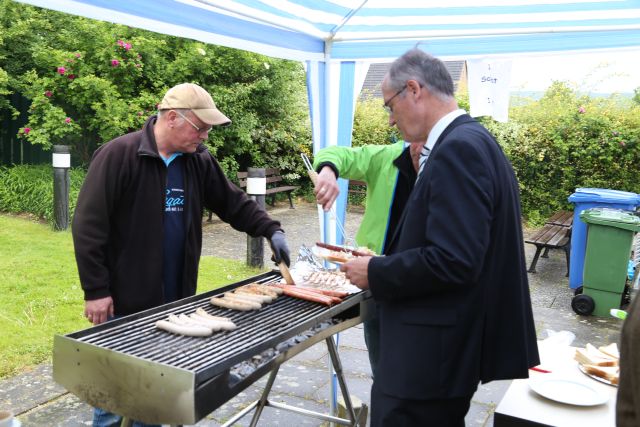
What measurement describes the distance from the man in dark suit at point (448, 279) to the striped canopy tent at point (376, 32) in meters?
1.73

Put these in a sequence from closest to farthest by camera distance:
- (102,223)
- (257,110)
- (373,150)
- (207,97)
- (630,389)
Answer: (630,389)
(102,223)
(207,97)
(373,150)
(257,110)

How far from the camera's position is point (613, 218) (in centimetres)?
652

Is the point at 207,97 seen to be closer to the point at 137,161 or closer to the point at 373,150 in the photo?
the point at 137,161

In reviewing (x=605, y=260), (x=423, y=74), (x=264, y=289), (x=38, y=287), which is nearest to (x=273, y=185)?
(x=38, y=287)

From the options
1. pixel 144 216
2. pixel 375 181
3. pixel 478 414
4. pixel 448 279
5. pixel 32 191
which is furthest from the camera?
pixel 32 191

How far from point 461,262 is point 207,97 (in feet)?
5.73

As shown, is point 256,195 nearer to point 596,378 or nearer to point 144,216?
point 144,216

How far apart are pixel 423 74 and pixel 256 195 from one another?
213 inches

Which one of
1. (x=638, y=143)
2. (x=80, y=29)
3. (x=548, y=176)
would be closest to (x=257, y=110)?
(x=80, y=29)

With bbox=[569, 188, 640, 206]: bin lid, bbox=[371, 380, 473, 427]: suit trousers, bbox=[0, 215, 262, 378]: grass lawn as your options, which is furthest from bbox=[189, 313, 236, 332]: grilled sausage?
bbox=[569, 188, 640, 206]: bin lid

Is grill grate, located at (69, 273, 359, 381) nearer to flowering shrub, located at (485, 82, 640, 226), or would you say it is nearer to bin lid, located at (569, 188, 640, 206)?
bin lid, located at (569, 188, 640, 206)

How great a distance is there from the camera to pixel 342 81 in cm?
423

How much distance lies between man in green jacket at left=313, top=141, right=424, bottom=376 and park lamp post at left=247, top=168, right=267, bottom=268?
154 inches

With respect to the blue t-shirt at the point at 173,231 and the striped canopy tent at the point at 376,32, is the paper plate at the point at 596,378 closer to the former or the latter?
the striped canopy tent at the point at 376,32
